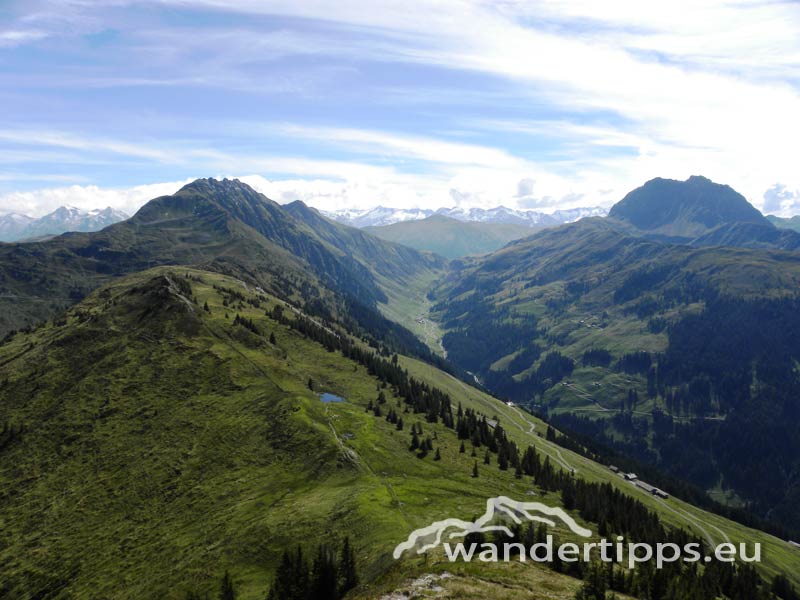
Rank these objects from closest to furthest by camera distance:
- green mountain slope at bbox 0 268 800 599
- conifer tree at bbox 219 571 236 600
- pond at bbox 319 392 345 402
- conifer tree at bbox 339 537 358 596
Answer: conifer tree at bbox 339 537 358 596 < conifer tree at bbox 219 571 236 600 < green mountain slope at bbox 0 268 800 599 < pond at bbox 319 392 345 402

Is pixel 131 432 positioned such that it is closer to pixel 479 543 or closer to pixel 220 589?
pixel 220 589

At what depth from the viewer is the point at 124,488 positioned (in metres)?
126

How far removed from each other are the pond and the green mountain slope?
3.53 metres

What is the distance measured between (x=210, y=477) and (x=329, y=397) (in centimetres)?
6003

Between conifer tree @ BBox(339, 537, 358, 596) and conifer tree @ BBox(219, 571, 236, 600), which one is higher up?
conifer tree @ BBox(339, 537, 358, 596)

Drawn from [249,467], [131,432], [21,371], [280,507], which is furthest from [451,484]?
[21,371]

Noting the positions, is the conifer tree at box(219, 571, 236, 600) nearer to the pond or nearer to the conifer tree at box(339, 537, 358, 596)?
the conifer tree at box(339, 537, 358, 596)

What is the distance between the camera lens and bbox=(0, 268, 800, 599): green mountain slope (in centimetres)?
8775

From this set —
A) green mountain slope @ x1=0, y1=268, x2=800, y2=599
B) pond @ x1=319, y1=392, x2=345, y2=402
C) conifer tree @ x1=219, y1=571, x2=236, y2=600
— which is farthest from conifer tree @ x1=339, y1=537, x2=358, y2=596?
pond @ x1=319, y1=392, x2=345, y2=402

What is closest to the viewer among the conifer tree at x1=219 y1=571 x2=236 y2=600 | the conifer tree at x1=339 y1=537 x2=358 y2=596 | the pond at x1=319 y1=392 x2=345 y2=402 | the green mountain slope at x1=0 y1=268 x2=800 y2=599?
the conifer tree at x1=339 y1=537 x2=358 y2=596

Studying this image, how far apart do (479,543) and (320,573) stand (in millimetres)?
24537

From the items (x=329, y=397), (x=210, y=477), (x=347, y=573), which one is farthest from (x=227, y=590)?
(x=329, y=397)

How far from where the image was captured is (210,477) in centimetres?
12238

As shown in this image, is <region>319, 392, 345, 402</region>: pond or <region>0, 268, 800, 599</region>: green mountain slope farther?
<region>319, 392, 345, 402</region>: pond
